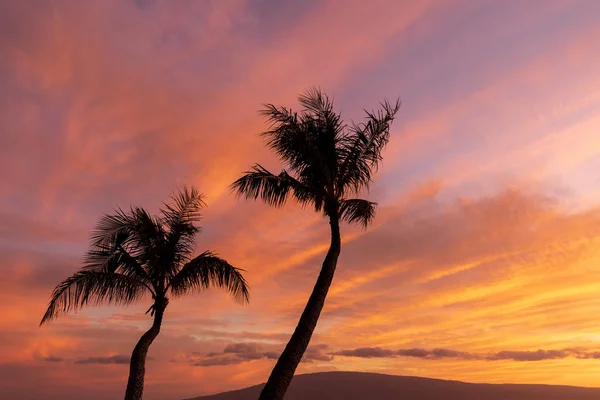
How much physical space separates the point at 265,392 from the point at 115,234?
9420mm

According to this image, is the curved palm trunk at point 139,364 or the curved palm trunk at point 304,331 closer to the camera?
the curved palm trunk at point 304,331

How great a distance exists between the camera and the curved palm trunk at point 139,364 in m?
20.7

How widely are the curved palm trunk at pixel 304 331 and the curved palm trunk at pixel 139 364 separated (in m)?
6.52

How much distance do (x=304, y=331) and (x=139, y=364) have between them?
7709 millimetres

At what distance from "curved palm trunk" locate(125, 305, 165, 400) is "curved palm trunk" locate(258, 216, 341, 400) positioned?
652cm

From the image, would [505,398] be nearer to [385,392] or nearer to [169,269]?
[385,392]

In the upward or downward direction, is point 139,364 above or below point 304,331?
below

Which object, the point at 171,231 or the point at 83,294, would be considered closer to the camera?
the point at 83,294

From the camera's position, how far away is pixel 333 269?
18203mm

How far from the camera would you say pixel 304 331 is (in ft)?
55.5

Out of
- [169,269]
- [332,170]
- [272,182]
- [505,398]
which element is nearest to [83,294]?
[169,269]

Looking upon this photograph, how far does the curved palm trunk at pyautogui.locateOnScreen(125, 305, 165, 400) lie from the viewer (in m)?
20.7

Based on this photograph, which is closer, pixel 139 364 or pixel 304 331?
pixel 304 331

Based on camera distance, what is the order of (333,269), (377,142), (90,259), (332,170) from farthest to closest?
1. (90,259)
2. (377,142)
3. (332,170)
4. (333,269)
